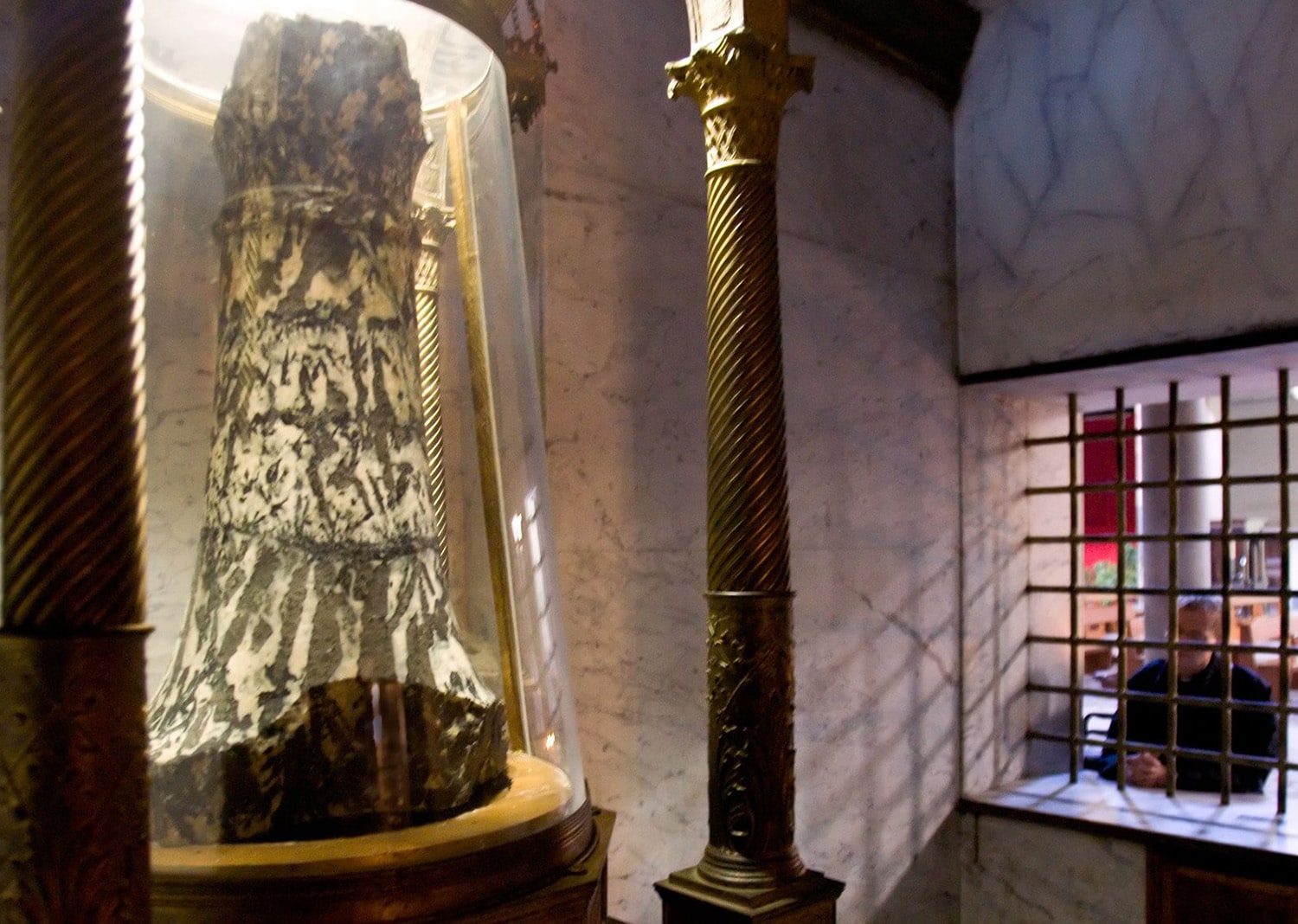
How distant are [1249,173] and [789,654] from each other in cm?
224

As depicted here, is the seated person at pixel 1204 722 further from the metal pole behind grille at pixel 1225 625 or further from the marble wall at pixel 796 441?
the marble wall at pixel 796 441

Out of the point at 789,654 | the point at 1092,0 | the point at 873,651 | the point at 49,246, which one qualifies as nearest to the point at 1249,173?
the point at 1092,0

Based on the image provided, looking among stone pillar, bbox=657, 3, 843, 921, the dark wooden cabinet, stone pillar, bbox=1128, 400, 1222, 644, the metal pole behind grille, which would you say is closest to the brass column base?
stone pillar, bbox=657, 3, 843, 921

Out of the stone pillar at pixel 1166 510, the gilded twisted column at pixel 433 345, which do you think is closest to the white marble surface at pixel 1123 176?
the stone pillar at pixel 1166 510

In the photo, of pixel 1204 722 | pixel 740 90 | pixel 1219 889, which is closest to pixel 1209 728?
pixel 1204 722

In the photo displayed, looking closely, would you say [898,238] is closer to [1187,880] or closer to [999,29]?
[999,29]

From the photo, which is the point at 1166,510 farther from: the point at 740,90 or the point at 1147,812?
the point at 740,90

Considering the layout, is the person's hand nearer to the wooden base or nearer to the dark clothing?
the dark clothing

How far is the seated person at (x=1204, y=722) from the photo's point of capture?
3.56 meters

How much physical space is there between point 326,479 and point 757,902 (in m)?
1.05

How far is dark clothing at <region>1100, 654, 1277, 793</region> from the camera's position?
355 centimetres

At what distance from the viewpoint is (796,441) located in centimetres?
301

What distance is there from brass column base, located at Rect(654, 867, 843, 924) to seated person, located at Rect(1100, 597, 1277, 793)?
7.42 feet

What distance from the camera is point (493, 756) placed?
112 cm
